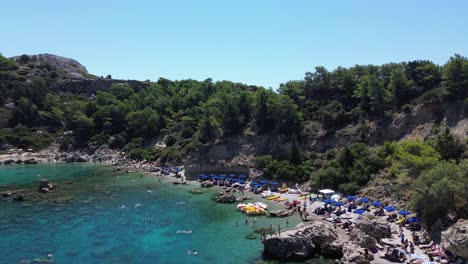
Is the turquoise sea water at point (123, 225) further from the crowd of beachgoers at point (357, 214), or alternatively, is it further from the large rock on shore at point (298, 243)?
the crowd of beachgoers at point (357, 214)

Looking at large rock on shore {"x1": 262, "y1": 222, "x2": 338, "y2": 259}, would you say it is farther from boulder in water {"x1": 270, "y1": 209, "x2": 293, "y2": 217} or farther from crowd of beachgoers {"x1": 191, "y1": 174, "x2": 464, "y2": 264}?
boulder in water {"x1": 270, "y1": 209, "x2": 293, "y2": 217}

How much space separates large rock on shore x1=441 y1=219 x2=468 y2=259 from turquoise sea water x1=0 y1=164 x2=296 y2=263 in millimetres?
17426

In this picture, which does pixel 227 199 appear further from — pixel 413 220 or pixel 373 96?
pixel 373 96

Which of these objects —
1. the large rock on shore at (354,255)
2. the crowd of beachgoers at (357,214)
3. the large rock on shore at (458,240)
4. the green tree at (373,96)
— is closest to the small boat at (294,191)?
the crowd of beachgoers at (357,214)

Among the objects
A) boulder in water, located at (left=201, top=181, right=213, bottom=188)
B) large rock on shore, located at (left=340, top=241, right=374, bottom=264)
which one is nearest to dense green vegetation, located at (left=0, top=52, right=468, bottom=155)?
boulder in water, located at (left=201, top=181, right=213, bottom=188)

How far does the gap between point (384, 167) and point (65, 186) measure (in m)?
60.6

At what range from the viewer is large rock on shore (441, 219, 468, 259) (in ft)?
112

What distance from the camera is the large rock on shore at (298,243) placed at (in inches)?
1565

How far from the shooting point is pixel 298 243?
40.1 meters

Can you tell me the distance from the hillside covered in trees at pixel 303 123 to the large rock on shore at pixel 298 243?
12.2m

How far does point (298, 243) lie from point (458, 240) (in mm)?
14256


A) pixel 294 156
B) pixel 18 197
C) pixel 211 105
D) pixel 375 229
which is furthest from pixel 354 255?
pixel 211 105

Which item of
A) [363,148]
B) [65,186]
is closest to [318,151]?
[363,148]

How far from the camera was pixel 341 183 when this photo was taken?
6384cm
